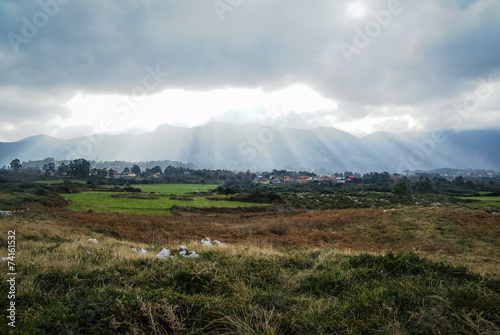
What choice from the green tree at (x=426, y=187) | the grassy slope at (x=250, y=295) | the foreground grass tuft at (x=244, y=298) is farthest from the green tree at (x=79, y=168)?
the green tree at (x=426, y=187)

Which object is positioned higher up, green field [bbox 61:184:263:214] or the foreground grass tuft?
the foreground grass tuft

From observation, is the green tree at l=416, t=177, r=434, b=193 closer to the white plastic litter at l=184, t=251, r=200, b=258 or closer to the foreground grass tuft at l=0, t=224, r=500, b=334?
the foreground grass tuft at l=0, t=224, r=500, b=334

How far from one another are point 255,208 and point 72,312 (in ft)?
133

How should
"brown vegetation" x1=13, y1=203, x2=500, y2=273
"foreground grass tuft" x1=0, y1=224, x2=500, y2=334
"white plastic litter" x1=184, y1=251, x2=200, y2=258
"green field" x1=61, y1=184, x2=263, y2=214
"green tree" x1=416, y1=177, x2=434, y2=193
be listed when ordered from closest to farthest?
"foreground grass tuft" x1=0, y1=224, x2=500, y2=334
"white plastic litter" x1=184, y1=251, x2=200, y2=258
"brown vegetation" x1=13, y1=203, x2=500, y2=273
"green field" x1=61, y1=184, x2=263, y2=214
"green tree" x1=416, y1=177, x2=434, y2=193

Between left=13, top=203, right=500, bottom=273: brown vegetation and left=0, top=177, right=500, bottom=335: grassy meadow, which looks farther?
left=13, top=203, right=500, bottom=273: brown vegetation

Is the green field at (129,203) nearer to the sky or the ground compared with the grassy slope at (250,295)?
nearer to the ground

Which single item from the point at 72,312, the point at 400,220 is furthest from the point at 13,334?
the point at 400,220

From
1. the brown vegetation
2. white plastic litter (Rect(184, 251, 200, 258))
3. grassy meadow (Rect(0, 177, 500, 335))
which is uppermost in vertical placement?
grassy meadow (Rect(0, 177, 500, 335))

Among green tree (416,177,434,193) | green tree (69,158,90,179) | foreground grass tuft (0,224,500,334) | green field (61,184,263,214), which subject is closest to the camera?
foreground grass tuft (0,224,500,334)

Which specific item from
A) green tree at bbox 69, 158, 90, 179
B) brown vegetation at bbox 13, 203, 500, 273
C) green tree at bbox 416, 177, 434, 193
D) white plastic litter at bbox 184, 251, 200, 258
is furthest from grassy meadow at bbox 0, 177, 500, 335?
green tree at bbox 69, 158, 90, 179

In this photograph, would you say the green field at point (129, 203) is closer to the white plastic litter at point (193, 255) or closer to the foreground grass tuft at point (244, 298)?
the white plastic litter at point (193, 255)

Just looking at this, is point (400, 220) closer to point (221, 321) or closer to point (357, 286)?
point (357, 286)

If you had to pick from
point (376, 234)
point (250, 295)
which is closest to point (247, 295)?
point (250, 295)

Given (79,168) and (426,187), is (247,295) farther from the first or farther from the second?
(79,168)
